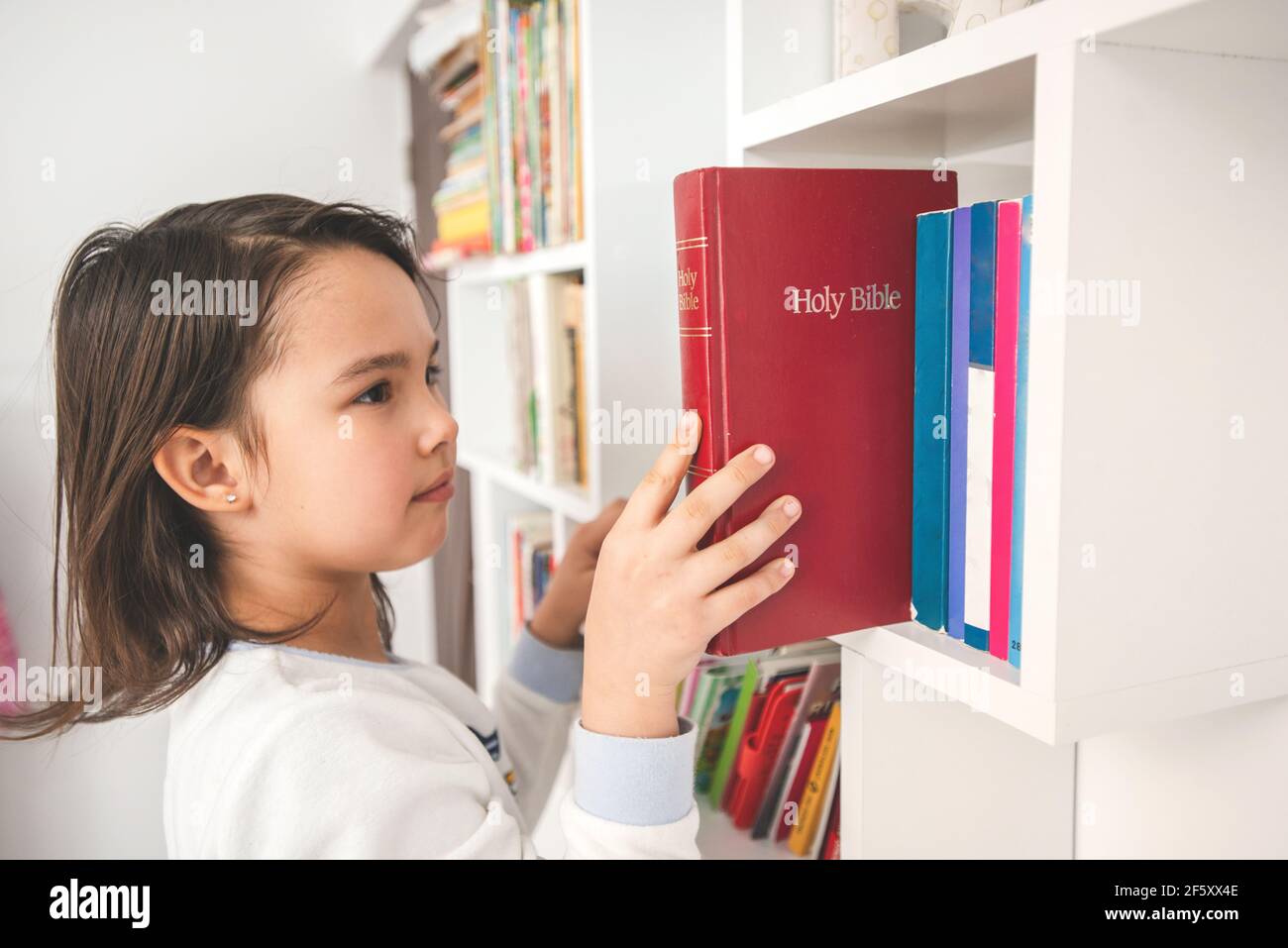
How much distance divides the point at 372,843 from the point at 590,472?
22.2 inches

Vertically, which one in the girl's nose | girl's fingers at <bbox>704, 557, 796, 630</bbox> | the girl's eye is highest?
the girl's eye

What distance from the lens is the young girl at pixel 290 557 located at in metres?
0.69

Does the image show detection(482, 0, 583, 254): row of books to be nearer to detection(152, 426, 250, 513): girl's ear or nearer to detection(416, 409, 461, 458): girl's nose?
detection(416, 409, 461, 458): girl's nose

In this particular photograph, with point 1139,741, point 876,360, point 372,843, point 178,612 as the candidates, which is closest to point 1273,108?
point 876,360

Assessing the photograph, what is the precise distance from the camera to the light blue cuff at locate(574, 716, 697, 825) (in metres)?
0.69

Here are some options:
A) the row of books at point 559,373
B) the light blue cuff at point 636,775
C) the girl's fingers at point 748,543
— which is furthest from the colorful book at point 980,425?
the row of books at point 559,373

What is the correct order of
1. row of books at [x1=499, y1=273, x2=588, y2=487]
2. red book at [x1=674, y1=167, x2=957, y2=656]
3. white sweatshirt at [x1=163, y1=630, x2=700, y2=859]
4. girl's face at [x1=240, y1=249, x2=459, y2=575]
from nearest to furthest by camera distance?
red book at [x1=674, y1=167, x2=957, y2=656] < white sweatshirt at [x1=163, y1=630, x2=700, y2=859] < girl's face at [x1=240, y1=249, x2=459, y2=575] < row of books at [x1=499, y1=273, x2=588, y2=487]

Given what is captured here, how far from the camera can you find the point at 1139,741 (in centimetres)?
73

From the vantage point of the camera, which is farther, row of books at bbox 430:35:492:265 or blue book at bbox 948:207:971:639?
row of books at bbox 430:35:492:265

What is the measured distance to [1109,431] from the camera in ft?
1.60

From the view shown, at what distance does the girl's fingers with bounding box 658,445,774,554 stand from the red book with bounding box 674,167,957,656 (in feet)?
0.04

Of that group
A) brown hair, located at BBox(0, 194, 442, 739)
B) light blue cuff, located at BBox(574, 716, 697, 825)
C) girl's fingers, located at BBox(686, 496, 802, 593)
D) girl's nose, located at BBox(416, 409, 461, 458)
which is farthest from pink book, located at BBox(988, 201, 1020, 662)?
brown hair, located at BBox(0, 194, 442, 739)
